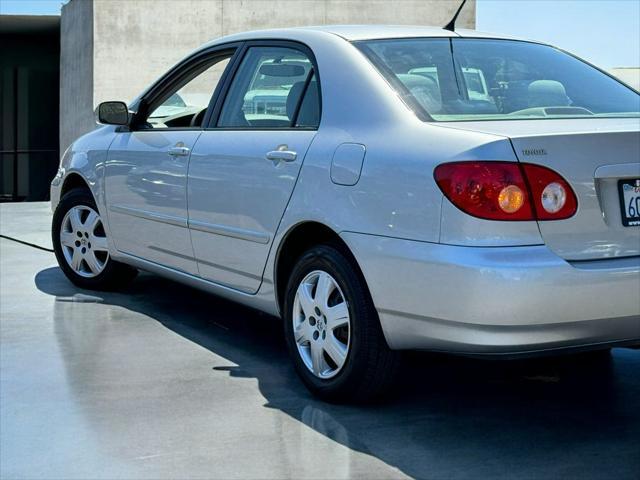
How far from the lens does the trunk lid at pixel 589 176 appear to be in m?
3.92

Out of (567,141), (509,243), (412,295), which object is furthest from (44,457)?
(567,141)

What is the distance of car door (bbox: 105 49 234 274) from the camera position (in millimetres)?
5875

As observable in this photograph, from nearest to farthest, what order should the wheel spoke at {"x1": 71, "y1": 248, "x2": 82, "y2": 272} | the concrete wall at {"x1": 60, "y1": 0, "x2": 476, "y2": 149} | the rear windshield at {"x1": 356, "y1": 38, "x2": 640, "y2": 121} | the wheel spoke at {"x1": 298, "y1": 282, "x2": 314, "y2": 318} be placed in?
the rear windshield at {"x1": 356, "y1": 38, "x2": 640, "y2": 121} → the wheel spoke at {"x1": 298, "y1": 282, "x2": 314, "y2": 318} → the wheel spoke at {"x1": 71, "y1": 248, "x2": 82, "y2": 272} → the concrete wall at {"x1": 60, "y1": 0, "x2": 476, "y2": 149}

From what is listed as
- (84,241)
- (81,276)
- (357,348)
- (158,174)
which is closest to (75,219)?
(84,241)

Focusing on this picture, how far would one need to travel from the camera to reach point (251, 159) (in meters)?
5.15

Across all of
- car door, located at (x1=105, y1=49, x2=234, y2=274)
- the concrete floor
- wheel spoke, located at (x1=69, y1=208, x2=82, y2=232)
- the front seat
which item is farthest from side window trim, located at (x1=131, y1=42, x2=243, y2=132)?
the front seat

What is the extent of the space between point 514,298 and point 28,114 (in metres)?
31.9

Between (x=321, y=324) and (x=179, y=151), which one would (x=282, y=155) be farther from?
(x=179, y=151)

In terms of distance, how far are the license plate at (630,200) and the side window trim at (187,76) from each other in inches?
95.3

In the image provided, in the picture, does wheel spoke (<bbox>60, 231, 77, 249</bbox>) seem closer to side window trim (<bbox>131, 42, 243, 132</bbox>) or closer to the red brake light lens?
side window trim (<bbox>131, 42, 243, 132</bbox>)

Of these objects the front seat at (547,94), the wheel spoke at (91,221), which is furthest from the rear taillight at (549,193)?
the wheel spoke at (91,221)

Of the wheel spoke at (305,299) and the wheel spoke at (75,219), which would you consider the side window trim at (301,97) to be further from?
the wheel spoke at (75,219)

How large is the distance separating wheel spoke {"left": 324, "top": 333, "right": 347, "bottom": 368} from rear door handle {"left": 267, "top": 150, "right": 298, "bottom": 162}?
2.62ft

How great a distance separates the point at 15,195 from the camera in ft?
115
